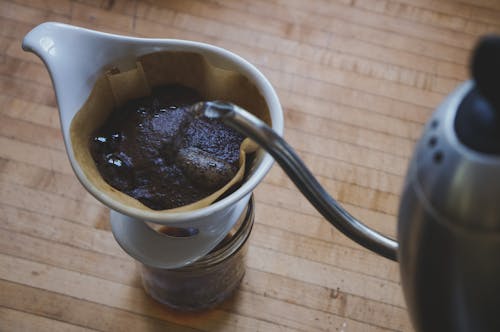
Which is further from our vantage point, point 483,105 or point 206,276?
point 206,276

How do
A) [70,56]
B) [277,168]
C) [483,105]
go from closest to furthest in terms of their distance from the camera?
[483,105]
[70,56]
[277,168]

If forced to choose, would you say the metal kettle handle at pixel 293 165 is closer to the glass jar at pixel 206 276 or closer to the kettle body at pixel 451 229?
the kettle body at pixel 451 229

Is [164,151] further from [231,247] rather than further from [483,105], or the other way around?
[483,105]

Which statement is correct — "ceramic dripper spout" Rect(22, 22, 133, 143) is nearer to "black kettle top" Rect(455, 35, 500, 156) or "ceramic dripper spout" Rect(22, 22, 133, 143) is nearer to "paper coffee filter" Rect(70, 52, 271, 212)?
"paper coffee filter" Rect(70, 52, 271, 212)

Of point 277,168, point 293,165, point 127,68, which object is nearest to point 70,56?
point 127,68

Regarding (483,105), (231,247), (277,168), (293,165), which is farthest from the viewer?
(277,168)

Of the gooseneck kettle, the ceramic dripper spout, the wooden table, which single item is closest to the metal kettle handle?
the gooseneck kettle

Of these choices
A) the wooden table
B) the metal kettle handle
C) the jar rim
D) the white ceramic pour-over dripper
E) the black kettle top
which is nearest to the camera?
the black kettle top
